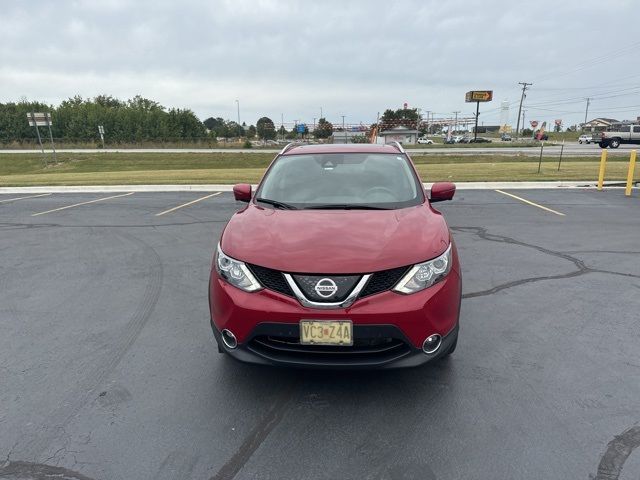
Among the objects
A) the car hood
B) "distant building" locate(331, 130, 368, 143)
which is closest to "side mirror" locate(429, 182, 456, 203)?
the car hood

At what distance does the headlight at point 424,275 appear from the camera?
2711 millimetres

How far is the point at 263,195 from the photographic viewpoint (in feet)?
13.2

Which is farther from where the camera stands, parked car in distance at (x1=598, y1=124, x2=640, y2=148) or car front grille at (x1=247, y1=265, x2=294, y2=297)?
parked car in distance at (x1=598, y1=124, x2=640, y2=148)

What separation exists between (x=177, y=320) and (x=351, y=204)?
79.7 inches

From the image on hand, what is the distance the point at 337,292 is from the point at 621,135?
46118mm

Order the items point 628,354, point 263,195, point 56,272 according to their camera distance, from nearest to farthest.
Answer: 1. point 628,354
2. point 263,195
3. point 56,272

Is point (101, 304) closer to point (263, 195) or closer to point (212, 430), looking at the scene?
point (263, 195)

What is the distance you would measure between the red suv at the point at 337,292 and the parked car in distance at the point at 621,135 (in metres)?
44.6

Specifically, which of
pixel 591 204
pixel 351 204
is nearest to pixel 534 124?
pixel 591 204

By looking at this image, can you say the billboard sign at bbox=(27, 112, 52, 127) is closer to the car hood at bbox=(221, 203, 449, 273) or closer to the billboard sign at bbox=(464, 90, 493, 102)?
the car hood at bbox=(221, 203, 449, 273)

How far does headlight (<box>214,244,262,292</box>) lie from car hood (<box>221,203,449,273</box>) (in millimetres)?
50

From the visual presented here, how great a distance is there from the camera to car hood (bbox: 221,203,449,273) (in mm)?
2746

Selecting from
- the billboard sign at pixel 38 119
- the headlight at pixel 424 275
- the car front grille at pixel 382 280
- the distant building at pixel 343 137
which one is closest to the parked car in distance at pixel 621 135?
the distant building at pixel 343 137

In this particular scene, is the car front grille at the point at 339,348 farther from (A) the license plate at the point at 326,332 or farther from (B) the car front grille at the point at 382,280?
(B) the car front grille at the point at 382,280
